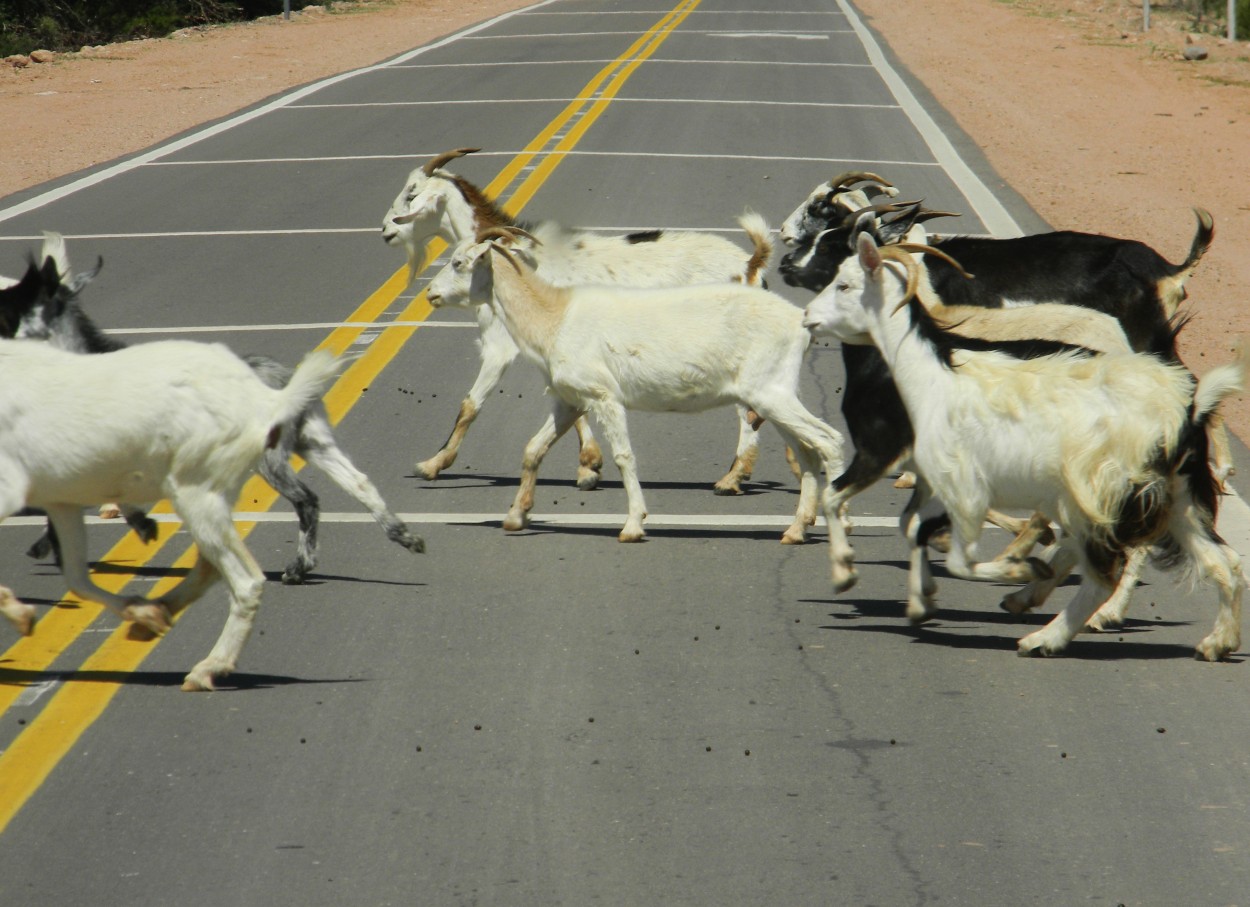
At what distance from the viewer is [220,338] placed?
1353cm

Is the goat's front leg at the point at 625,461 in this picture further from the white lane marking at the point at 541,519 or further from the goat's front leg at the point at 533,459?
the goat's front leg at the point at 533,459

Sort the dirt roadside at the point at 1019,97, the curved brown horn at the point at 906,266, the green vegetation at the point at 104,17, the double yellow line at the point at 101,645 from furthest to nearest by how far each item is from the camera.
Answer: the green vegetation at the point at 104,17, the dirt roadside at the point at 1019,97, the curved brown horn at the point at 906,266, the double yellow line at the point at 101,645

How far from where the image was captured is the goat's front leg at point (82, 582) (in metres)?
6.93

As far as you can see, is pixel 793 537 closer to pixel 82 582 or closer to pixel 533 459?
pixel 533 459

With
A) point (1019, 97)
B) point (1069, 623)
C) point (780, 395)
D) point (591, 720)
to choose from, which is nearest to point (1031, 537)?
point (1069, 623)

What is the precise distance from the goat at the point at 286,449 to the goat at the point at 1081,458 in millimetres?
2536

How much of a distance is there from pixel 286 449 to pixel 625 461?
1.86m

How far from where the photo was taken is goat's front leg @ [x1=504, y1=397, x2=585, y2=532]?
9.53 m

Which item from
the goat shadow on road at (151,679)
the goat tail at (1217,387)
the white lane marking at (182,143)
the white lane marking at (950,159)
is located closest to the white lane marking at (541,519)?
the goat shadow on road at (151,679)

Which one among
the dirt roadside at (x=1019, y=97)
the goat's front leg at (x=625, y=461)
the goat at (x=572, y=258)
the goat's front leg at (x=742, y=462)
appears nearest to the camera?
the goat's front leg at (x=625, y=461)

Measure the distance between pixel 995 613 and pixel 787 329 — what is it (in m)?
2.20

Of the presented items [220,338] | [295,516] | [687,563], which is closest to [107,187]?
[220,338]

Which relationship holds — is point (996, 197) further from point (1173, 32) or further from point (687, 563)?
point (1173, 32)

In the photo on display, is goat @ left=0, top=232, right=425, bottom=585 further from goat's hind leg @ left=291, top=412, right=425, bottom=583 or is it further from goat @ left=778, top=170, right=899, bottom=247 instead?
goat @ left=778, top=170, right=899, bottom=247
